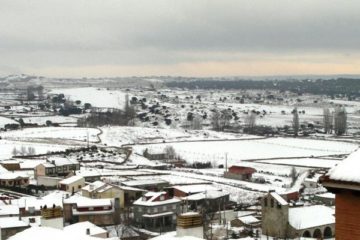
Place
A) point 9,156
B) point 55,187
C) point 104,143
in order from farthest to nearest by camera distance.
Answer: point 104,143 < point 9,156 < point 55,187

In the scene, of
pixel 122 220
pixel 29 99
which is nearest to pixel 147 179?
pixel 122 220

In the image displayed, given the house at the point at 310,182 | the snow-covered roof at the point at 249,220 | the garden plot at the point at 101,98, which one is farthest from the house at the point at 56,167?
the garden plot at the point at 101,98

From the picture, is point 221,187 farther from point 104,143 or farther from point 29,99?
point 29,99

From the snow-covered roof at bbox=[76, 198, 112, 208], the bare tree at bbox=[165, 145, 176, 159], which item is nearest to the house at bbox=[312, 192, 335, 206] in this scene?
the snow-covered roof at bbox=[76, 198, 112, 208]

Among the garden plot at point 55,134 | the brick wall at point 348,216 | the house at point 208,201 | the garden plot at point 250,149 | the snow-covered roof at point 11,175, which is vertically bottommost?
the garden plot at point 250,149

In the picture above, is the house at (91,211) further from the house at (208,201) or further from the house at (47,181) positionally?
the house at (47,181)

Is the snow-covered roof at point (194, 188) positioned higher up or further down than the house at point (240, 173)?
higher up
